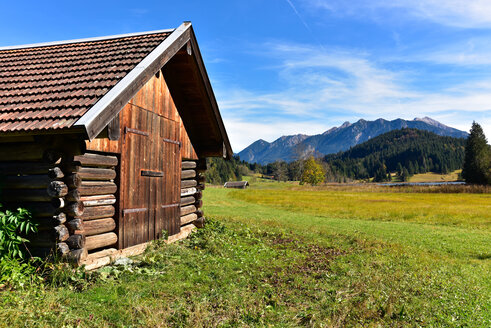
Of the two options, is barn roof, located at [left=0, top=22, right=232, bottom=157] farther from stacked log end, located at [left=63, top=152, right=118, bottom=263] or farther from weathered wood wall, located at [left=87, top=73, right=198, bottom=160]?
stacked log end, located at [left=63, top=152, right=118, bottom=263]

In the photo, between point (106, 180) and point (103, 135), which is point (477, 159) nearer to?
point (106, 180)

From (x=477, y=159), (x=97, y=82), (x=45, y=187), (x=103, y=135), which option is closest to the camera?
(x=45, y=187)

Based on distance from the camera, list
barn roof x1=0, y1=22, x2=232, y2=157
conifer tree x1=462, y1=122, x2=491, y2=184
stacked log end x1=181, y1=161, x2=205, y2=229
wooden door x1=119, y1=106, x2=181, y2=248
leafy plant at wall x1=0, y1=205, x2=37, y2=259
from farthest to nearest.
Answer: conifer tree x1=462, y1=122, x2=491, y2=184, stacked log end x1=181, y1=161, x2=205, y2=229, wooden door x1=119, y1=106, x2=181, y2=248, barn roof x1=0, y1=22, x2=232, y2=157, leafy plant at wall x1=0, y1=205, x2=37, y2=259

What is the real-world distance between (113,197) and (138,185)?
1055mm

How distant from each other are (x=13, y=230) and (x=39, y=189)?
1156 mm

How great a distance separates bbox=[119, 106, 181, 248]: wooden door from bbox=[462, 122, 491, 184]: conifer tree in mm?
97286

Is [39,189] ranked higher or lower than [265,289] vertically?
higher

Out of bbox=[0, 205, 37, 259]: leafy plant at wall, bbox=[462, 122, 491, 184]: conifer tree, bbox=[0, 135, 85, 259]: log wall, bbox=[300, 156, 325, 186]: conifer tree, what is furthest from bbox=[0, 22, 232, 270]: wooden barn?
bbox=[300, 156, 325, 186]: conifer tree

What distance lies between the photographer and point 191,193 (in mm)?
15211

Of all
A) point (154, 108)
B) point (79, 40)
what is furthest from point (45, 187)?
point (79, 40)

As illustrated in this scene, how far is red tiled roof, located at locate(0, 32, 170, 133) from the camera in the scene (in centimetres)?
824

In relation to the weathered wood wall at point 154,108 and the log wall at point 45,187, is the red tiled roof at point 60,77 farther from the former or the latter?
the weathered wood wall at point 154,108

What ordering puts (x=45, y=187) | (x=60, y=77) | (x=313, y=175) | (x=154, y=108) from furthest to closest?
(x=313, y=175), (x=154, y=108), (x=60, y=77), (x=45, y=187)

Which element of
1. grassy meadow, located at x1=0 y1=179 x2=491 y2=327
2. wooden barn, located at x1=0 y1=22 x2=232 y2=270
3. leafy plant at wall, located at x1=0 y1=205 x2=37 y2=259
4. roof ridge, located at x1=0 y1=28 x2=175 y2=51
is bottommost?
grassy meadow, located at x1=0 y1=179 x2=491 y2=327
